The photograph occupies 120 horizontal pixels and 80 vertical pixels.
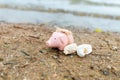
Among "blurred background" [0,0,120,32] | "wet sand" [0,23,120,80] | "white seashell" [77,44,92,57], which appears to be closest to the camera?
"wet sand" [0,23,120,80]

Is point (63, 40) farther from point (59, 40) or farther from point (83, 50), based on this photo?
point (83, 50)

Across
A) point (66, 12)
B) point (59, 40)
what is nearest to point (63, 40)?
point (59, 40)

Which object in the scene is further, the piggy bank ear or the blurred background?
the blurred background

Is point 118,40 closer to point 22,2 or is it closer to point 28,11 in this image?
point 28,11

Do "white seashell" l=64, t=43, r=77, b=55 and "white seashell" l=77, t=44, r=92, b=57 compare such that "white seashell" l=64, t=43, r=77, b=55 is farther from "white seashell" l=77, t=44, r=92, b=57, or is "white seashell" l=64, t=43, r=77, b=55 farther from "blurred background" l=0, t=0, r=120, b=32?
"blurred background" l=0, t=0, r=120, b=32

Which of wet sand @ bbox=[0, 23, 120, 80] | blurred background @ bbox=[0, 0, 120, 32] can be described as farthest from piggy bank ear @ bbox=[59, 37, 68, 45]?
blurred background @ bbox=[0, 0, 120, 32]

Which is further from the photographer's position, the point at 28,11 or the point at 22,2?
the point at 22,2

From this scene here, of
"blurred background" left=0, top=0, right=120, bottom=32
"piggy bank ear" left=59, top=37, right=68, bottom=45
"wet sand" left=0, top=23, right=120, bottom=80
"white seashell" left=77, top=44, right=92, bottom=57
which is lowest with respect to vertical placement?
"blurred background" left=0, top=0, right=120, bottom=32

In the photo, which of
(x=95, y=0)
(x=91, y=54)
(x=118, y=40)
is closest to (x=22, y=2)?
(x=95, y=0)
